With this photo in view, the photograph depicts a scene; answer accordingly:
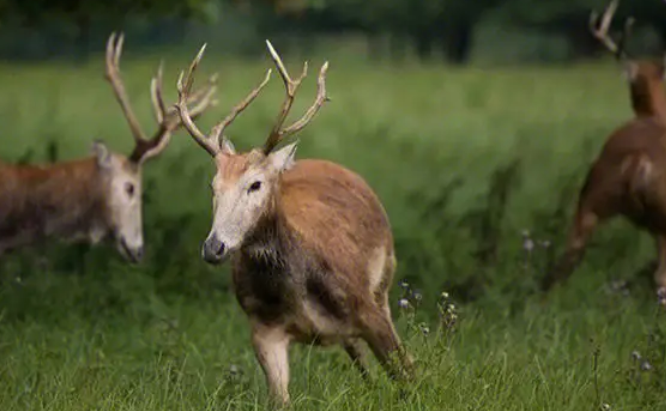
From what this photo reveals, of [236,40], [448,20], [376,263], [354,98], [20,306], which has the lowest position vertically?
[236,40]

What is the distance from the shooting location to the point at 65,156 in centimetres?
1672

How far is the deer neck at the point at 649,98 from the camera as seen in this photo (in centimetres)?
1034

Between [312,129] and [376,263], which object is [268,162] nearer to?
[376,263]

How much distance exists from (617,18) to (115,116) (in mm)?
12110

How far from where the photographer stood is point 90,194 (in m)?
9.70

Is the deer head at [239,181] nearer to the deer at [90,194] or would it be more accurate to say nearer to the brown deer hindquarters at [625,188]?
the deer at [90,194]

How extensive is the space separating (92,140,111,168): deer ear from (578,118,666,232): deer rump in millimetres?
3014

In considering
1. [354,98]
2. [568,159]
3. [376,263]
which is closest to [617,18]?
[354,98]

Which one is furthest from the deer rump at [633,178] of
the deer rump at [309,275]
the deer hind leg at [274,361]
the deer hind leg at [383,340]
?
the deer hind leg at [274,361]

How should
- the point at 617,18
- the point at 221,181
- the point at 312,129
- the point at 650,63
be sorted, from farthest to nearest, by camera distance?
1. the point at 617,18
2. the point at 312,129
3. the point at 650,63
4. the point at 221,181

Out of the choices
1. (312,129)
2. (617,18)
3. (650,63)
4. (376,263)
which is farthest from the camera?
(617,18)

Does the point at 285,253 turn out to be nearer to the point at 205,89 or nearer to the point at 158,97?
the point at 158,97

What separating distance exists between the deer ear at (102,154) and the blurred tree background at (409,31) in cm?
1643

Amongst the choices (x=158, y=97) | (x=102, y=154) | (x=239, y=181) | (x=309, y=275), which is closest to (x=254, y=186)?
(x=239, y=181)
